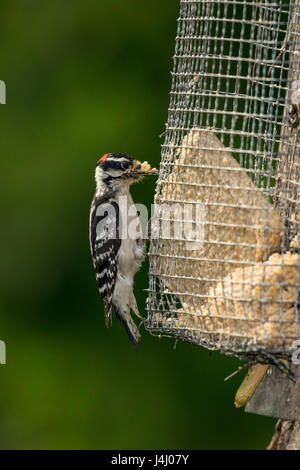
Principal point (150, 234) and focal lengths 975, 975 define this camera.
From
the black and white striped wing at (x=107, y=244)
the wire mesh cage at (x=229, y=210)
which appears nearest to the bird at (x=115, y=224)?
the black and white striped wing at (x=107, y=244)

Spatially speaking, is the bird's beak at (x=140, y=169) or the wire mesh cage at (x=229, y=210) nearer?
the wire mesh cage at (x=229, y=210)

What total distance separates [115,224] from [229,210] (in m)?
1.40

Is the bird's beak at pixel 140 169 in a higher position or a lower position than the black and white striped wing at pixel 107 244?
higher

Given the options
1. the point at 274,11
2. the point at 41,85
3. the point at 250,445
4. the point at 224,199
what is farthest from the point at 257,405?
the point at 41,85

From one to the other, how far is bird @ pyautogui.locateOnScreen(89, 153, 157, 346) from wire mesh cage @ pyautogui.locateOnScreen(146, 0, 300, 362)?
0.77 m

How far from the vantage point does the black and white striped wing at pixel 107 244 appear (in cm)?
586

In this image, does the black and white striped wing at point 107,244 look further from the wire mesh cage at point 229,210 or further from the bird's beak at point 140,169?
the wire mesh cage at point 229,210

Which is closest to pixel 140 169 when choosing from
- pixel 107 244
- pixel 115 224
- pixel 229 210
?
pixel 115 224

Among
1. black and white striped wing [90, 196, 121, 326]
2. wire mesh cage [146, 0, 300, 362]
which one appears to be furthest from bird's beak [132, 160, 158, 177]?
wire mesh cage [146, 0, 300, 362]

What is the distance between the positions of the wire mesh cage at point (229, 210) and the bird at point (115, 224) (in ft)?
2.53

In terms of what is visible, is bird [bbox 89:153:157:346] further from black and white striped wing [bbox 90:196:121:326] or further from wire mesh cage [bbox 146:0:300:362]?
wire mesh cage [bbox 146:0:300:362]

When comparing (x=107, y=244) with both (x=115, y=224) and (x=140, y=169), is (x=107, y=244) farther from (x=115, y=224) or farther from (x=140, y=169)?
(x=140, y=169)

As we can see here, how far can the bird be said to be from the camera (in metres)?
5.84

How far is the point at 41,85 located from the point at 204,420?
322 cm
